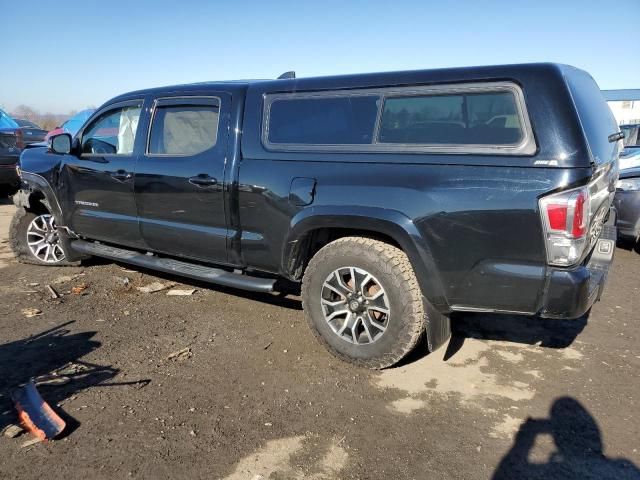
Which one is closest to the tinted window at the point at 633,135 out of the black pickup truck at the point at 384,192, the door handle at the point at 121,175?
the black pickup truck at the point at 384,192

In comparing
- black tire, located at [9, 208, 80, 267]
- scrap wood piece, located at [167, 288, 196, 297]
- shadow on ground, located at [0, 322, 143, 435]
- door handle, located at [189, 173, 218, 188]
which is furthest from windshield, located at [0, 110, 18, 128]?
door handle, located at [189, 173, 218, 188]

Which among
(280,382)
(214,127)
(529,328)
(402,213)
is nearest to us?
(402,213)

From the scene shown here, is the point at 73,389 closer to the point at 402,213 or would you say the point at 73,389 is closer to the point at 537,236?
the point at 402,213

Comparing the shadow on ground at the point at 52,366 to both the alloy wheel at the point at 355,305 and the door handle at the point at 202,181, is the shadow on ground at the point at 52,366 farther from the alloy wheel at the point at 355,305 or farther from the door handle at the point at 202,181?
the alloy wheel at the point at 355,305

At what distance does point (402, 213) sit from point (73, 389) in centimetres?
233

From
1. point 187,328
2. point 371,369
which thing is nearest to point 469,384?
point 371,369

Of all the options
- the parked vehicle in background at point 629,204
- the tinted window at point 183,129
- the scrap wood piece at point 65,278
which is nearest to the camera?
the tinted window at point 183,129

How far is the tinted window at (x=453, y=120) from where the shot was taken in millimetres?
2787

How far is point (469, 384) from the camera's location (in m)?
3.27

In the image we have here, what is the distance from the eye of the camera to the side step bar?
3.84 meters

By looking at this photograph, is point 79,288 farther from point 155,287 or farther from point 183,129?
point 183,129

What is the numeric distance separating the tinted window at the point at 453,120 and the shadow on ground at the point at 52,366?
249 cm

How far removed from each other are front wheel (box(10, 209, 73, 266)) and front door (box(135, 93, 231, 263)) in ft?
6.41

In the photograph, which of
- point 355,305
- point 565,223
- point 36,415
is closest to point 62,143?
point 36,415
